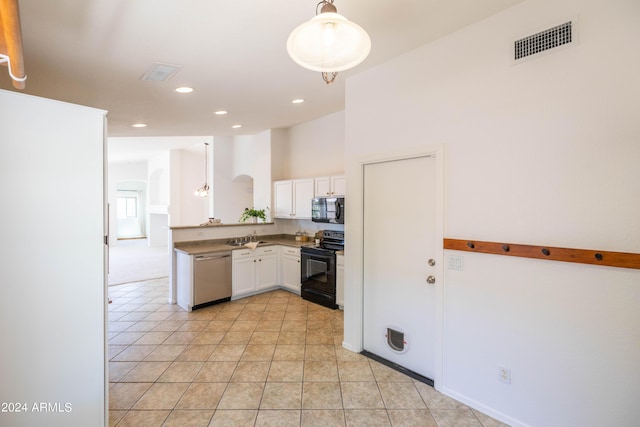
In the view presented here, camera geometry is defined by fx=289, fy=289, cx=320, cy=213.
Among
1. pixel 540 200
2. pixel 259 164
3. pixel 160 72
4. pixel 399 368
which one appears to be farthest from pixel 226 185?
pixel 540 200

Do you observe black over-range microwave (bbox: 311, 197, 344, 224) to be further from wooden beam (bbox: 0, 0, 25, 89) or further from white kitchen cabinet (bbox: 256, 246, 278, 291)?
wooden beam (bbox: 0, 0, 25, 89)

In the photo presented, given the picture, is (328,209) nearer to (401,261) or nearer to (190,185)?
(401,261)

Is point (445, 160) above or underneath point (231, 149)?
underneath

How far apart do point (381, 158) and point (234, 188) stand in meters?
5.58

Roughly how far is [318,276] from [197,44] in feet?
11.0

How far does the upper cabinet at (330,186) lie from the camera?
4.42 m

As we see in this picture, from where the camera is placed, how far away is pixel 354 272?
3.10 m

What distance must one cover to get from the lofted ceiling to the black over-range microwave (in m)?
1.38

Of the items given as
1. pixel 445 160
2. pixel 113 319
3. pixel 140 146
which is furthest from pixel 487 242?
pixel 140 146

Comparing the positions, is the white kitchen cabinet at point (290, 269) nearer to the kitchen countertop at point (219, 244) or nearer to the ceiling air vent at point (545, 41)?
the kitchen countertop at point (219, 244)

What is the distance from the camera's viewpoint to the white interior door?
2.57m

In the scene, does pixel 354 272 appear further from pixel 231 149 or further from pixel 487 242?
pixel 231 149

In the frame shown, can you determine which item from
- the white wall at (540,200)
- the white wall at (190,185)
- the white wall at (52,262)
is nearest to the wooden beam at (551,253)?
the white wall at (540,200)

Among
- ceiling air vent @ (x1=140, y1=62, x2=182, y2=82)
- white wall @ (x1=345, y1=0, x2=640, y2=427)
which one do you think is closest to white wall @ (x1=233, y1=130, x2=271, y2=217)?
ceiling air vent @ (x1=140, y1=62, x2=182, y2=82)
